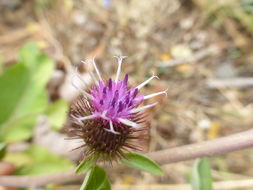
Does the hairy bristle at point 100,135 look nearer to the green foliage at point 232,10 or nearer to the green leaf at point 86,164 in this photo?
the green leaf at point 86,164

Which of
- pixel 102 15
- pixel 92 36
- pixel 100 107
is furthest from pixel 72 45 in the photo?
pixel 100 107

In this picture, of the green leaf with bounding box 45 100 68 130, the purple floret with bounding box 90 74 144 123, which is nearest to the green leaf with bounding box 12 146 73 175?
the green leaf with bounding box 45 100 68 130

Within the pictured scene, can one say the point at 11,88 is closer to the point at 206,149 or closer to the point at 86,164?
the point at 86,164

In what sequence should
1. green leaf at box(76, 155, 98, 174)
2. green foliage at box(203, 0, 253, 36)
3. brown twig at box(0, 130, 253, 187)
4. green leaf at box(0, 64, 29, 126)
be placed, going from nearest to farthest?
1. green leaf at box(76, 155, 98, 174)
2. brown twig at box(0, 130, 253, 187)
3. green leaf at box(0, 64, 29, 126)
4. green foliage at box(203, 0, 253, 36)

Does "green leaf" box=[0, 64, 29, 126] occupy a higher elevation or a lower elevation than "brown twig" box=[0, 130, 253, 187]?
higher

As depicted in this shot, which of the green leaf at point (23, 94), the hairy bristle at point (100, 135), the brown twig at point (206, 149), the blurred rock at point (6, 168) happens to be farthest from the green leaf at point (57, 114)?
the hairy bristle at point (100, 135)

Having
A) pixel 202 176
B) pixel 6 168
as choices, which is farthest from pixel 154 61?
pixel 202 176

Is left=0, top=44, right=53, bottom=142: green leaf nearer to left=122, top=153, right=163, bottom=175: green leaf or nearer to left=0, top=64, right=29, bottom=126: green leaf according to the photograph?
left=0, top=64, right=29, bottom=126: green leaf

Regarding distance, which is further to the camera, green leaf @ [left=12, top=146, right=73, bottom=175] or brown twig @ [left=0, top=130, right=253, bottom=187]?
green leaf @ [left=12, top=146, right=73, bottom=175]
